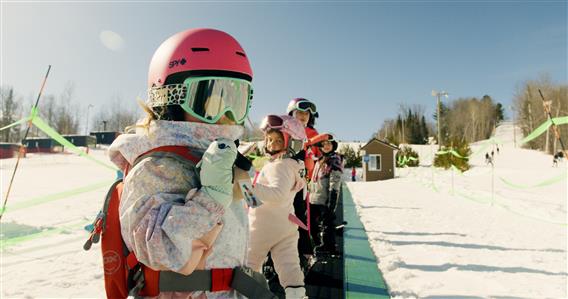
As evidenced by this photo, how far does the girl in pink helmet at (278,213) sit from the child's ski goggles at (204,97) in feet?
5.50

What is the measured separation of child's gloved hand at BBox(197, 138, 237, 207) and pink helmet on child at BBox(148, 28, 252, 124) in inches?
11.8

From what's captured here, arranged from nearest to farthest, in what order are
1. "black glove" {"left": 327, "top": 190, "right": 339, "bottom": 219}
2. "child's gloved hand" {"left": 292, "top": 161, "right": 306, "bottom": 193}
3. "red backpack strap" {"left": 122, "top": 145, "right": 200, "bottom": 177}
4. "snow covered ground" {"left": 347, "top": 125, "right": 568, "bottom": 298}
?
"red backpack strap" {"left": 122, "top": 145, "right": 200, "bottom": 177} < "child's gloved hand" {"left": 292, "top": 161, "right": 306, "bottom": 193} < "snow covered ground" {"left": 347, "top": 125, "right": 568, "bottom": 298} < "black glove" {"left": 327, "top": 190, "right": 339, "bottom": 219}

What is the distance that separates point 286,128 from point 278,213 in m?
0.85

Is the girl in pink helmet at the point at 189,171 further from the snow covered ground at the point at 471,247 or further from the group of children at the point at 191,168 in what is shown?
the snow covered ground at the point at 471,247

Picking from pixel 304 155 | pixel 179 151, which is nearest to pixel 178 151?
pixel 179 151

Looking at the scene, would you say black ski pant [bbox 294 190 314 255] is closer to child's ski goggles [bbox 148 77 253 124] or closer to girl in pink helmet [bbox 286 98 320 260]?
girl in pink helmet [bbox 286 98 320 260]

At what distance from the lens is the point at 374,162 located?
2816 centimetres

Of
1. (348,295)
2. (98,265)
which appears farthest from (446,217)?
(98,265)

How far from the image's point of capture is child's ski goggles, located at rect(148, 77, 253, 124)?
5.11 ft

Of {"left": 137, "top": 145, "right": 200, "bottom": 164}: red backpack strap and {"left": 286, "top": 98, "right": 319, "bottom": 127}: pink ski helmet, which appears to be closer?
{"left": 137, "top": 145, "right": 200, "bottom": 164}: red backpack strap

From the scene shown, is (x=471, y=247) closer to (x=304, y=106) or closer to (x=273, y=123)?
(x=304, y=106)

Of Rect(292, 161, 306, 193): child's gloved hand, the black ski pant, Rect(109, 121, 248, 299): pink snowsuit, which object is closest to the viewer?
Rect(109, 121, 248, 299): pink snowsuit

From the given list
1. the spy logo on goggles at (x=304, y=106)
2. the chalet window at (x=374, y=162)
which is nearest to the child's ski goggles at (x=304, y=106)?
the spy logo on goggles at (x=304, y=106)

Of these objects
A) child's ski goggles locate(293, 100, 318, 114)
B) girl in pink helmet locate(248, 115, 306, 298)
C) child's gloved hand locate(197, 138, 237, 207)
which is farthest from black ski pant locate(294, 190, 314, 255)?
child's gloved hand locate(197, 138, 237, 207)
